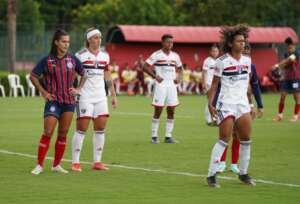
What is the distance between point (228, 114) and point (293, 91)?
49.0 ft

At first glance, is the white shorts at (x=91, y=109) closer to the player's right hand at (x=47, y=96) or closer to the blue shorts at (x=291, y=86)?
the player's right hand at (x=47, y=96)

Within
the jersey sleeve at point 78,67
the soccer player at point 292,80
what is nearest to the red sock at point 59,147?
the jersey sleeve at point 78,67

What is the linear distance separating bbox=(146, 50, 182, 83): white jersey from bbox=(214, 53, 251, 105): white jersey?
805 cm

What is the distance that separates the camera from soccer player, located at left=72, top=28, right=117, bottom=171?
1514cm

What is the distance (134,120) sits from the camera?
91.6 ft

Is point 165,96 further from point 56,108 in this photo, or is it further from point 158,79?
point 56,108

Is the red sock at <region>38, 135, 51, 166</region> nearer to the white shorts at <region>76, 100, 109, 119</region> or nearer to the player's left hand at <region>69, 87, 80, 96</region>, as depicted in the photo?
the player's left hand at <region>69, 87, 80, 96</region>

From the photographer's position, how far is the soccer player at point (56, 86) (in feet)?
47.3

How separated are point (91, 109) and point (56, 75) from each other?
41.2 inches

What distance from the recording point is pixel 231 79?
13156 millimetres

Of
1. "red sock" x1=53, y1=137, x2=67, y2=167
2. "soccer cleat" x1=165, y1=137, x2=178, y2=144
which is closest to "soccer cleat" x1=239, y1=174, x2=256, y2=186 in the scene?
"red sock" x1=53, y1=137, x2=67, y2=167

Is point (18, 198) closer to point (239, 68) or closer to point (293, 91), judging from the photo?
point (239, 68)

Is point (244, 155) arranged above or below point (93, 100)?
below

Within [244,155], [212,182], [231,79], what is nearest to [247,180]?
[244,155]
